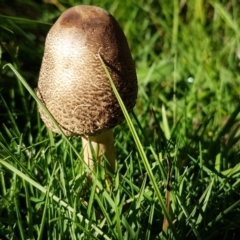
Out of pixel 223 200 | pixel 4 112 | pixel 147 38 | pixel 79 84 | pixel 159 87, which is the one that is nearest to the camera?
pixel 79 84

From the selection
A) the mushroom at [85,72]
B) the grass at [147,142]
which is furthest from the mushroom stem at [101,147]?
the mushroom at [85,72]

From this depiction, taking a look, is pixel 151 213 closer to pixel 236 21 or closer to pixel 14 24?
pixel 14 24

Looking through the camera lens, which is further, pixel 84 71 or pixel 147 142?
pixel 147 142

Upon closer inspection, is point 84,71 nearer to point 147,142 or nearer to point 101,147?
point 101,147

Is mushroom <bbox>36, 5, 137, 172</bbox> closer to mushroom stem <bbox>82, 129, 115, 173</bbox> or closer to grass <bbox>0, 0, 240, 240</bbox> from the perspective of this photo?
grass <bbox>0, 0, 240, 240</bbox>

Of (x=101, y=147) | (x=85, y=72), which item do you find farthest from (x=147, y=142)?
(x=85, y=72)

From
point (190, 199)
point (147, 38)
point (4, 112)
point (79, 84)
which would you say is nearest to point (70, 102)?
point (79, 84)
